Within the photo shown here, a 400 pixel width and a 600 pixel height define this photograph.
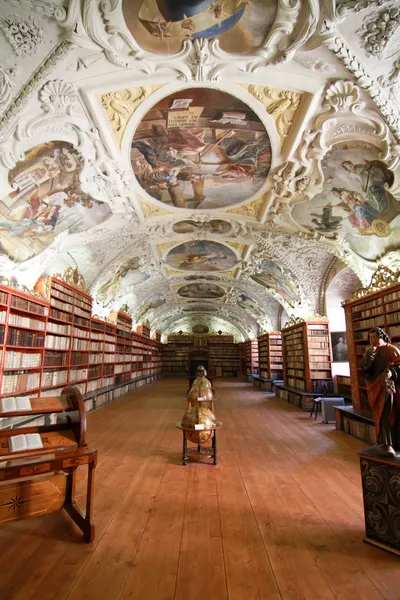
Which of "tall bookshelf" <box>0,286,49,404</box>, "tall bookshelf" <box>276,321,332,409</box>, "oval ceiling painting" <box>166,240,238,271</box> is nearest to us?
"tall bookshelf" <box>0,286,49,404</box>

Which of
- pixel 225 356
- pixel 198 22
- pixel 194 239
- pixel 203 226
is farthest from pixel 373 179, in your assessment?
pixel 225 356

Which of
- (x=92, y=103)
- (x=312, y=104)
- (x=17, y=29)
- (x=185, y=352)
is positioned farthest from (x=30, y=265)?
(x=185, y=352)

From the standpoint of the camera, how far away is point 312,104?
A: 5.03 metres

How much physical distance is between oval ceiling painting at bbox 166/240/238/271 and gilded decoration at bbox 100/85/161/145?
6747 millimetres

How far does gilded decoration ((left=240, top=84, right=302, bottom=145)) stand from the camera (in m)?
4.97

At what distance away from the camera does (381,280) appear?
24.7 feet

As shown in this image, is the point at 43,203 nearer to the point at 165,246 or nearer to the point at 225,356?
the point at 165,246

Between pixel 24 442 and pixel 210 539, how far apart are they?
86.5 inches

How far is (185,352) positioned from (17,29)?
29.2 m

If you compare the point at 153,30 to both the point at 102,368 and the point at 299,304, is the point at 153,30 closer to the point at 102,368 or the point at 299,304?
the point at 299,304

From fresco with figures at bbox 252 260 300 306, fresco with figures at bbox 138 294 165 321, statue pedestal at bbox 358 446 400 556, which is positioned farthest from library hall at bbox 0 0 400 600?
fresco with figures at bbox 138 294 165 321

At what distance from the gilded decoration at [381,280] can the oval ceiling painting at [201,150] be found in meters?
3.65

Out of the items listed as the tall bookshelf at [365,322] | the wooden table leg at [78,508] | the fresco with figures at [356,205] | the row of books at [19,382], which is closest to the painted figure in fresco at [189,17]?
the fresco with figures at [356,205]

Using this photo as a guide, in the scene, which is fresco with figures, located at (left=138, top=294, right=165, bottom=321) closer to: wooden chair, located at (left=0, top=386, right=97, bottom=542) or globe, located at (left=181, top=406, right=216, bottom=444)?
globe, located at (left=181, top=406, right=216, bottom=444)
